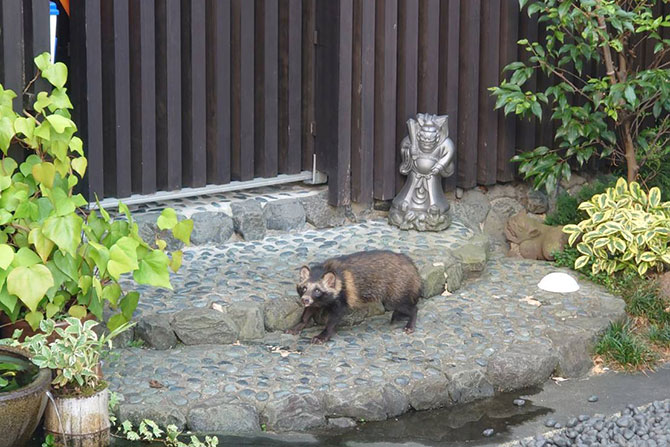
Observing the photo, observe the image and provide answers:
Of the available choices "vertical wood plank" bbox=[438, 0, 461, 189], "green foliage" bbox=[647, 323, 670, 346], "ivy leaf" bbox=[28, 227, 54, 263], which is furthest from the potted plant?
"vertical wood plank" bbox=[438, 0, 461, 189]

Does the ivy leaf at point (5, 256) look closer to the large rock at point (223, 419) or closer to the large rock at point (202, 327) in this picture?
the large rock at point (223, 419)

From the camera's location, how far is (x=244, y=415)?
6.78 metres

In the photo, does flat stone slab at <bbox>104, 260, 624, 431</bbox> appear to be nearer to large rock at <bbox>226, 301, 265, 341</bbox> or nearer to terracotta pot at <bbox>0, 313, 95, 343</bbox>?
large rock at <bbox>226, 301, 265, 341</bbox>

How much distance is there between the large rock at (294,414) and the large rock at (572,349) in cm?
192

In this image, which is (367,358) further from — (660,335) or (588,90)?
(588,90)

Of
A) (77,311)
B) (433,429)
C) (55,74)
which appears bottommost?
(433,429)

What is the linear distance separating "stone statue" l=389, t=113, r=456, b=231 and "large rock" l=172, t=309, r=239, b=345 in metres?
2.44

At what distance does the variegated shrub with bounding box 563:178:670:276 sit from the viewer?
908 centimetres

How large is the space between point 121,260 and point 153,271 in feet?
0.81

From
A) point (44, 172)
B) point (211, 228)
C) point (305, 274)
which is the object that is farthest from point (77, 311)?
point (211, 228)

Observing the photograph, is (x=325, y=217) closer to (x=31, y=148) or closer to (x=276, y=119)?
(x=276, y=119)

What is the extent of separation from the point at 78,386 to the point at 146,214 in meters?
2.77

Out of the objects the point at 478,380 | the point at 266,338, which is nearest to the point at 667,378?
the point at 478,380

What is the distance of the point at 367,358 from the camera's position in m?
7.62
